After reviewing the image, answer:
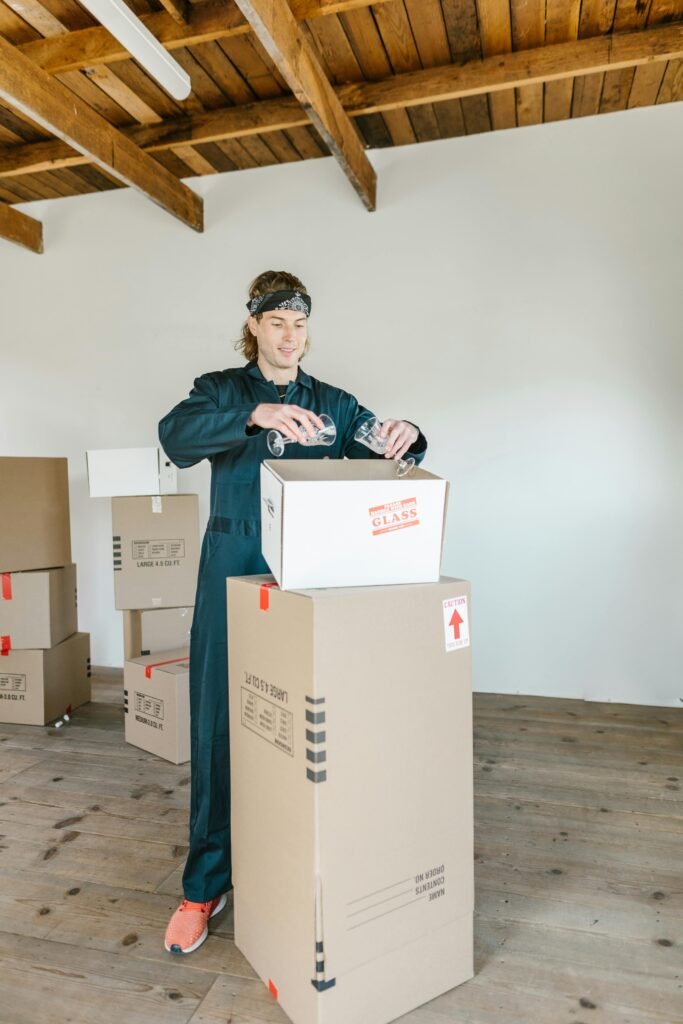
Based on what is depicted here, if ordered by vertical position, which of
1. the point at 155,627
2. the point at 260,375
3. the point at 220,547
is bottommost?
the point at 155,627

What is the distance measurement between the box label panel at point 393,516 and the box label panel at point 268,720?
36 cm

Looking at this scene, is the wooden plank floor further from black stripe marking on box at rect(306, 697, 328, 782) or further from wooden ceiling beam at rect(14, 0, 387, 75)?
wooden ceiling beam at rect(14, 0, 387, 75)

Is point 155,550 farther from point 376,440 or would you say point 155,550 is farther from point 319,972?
point 319,972

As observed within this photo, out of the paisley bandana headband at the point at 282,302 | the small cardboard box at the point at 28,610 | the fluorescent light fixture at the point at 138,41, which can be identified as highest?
the fluorescent light fixture at the point at 138,41

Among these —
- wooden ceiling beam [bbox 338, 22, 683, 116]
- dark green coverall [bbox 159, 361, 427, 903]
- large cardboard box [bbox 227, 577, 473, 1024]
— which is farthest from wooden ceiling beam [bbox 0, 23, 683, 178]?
large cardboard box [bbox 227, 577, 473, 1024]

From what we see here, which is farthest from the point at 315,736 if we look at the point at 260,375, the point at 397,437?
the point at 260,375

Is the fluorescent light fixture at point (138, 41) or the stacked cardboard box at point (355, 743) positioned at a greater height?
the fluorescent light fixture at point (138, 41)

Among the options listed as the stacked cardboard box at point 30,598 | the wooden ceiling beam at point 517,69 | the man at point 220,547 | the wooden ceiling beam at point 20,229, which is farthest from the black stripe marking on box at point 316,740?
the wooden ceiling beam at point 20,229

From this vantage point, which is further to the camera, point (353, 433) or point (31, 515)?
point (31, 515)

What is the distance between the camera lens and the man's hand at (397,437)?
145cm

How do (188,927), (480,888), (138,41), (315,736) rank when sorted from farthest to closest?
(138,41) → (480,888) → (188,927) → (315,736)

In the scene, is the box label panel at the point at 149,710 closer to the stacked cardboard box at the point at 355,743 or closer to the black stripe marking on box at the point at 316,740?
the stacked cardboard box at the point at 355,743

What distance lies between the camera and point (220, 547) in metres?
1.57

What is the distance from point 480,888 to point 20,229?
3.97m
